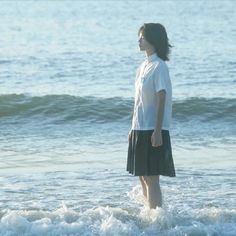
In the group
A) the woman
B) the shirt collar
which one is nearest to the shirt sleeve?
the woman

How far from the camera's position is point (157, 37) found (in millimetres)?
7715

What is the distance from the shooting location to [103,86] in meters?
19.4

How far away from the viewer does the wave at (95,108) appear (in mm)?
15469

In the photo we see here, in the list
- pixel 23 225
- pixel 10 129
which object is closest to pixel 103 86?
pixel 10 129

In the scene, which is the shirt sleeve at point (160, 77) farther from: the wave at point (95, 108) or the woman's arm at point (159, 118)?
the wave at point (95, 108)

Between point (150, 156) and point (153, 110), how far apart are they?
0.40 meters

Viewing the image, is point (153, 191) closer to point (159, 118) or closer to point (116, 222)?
point (116, 222)

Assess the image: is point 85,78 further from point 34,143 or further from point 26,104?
point 34,143

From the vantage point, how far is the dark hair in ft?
25.2

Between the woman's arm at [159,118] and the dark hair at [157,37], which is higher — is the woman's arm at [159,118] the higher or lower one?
the lower one

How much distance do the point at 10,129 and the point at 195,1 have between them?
60.2 m

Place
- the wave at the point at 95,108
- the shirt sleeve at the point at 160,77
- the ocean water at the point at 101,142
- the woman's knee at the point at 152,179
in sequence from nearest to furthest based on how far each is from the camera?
1. the shirt sleeve at the point at 160,77
2. the woman's knee at the point at 152,179
3. the ocean water at the point at 101,142
4. the wave at the point at 95,108

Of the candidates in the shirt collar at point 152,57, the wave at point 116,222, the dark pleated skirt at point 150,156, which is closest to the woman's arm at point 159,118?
the dark pleated skirt at point 150,156

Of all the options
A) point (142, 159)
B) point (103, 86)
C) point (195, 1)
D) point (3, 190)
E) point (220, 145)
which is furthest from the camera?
point (195, 1)
